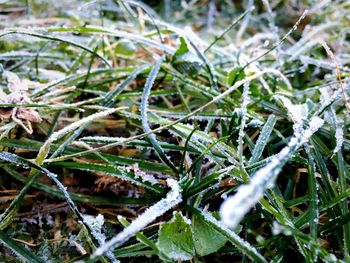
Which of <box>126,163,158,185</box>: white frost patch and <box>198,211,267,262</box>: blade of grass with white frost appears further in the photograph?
<box>126,163,158,185</box>: white frost patch

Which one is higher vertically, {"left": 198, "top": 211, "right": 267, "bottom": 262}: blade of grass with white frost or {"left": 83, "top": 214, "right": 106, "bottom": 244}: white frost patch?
{"left": 198, "top": 211, "right": 267, "bottom": 262}: blade of grass with white frost

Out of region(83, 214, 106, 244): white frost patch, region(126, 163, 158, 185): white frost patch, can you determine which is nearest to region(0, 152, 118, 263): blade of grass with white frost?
region(83, 214, 106, 244): white frost patch

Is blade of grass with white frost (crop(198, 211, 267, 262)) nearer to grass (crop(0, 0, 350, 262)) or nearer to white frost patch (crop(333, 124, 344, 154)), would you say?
grass (crop(0, 0, 350, 262))

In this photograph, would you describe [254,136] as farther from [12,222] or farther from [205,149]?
[12,222]

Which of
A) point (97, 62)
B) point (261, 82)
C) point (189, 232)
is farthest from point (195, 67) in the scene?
point (189, 232)

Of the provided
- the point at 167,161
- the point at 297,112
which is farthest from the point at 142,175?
the point at 297,112

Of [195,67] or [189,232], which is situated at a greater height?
[195,67]

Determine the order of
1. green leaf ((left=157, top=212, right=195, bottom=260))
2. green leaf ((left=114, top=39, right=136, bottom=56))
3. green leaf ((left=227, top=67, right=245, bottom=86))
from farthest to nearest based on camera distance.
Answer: green leaf ((left=114, top=39, right=136, bottom=56)) → green leaf ((left=227, top=67, right=245, bottom=86)) → green leaf ((left=157, top=212, right=195, bottom=260))

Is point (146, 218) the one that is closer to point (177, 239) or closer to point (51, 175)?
point (177, 239)
